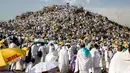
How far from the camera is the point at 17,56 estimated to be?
740cm

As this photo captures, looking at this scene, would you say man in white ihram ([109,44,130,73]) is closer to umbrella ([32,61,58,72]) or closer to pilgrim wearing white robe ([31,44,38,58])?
umbrella ([32,61,58,72])

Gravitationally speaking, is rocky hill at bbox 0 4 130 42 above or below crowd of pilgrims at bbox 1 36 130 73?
above

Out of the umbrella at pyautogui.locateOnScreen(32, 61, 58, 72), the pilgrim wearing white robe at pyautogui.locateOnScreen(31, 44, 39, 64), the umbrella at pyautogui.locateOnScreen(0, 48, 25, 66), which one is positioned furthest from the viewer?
the pilgrim wearing white robe at pyautogui.locateOnScreen(31, 44, 39, 64)

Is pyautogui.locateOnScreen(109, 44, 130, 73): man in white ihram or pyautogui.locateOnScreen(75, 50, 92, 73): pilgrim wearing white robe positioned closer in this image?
pyautogui.locateOnScreen(109, 44, 130, 73): man in white ihram

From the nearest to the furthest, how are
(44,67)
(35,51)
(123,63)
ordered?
(44,67) < (123,63) < (35,51)

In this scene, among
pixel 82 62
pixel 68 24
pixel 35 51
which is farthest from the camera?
pixel 68 24

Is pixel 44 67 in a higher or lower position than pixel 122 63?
lower

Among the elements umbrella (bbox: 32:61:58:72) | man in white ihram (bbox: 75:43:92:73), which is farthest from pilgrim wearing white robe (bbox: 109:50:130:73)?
man in white ihram (bbox: 75:43:92:73)

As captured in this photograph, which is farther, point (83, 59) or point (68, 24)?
point (68, 24)

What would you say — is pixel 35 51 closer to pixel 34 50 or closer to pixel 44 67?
pixel 34 50

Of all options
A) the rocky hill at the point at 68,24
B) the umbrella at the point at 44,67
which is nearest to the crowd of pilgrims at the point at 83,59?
the umbrella at the point at 44,67

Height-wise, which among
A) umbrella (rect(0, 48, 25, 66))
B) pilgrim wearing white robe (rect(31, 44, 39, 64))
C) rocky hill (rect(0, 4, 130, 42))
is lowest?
umbrella (rect(0, 48, 25, 66))

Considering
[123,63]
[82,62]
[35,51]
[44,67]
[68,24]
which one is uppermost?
[68,24]

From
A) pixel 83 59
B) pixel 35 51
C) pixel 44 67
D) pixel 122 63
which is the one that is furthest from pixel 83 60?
pixel 35 51
